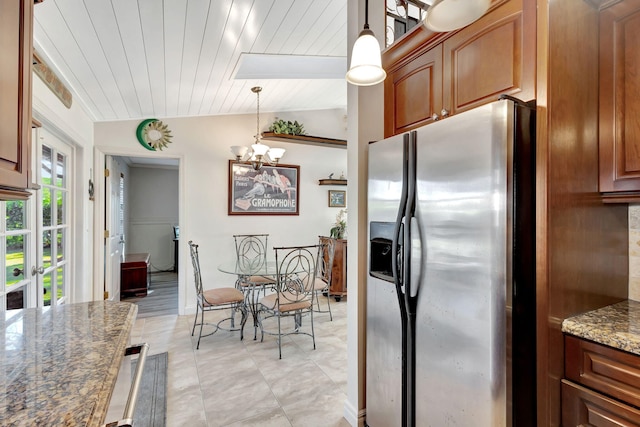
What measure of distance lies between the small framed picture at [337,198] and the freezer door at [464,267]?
141 inches

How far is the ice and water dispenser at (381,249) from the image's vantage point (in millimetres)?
1685

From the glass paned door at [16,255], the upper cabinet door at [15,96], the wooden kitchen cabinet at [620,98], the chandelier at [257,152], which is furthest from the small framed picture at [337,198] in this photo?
the upper cabinet door at [15,96]

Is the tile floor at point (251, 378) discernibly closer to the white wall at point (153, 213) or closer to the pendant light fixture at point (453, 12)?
the pendant light fixture at point (453, 12)

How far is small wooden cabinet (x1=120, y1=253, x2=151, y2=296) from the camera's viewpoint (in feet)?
15.9

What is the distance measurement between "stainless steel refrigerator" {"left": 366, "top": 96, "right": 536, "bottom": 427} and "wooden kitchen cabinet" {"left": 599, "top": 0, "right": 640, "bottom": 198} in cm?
42

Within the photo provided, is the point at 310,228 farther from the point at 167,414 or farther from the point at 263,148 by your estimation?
the point at 167,414

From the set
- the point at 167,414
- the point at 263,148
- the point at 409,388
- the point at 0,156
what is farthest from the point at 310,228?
the point at 0,156

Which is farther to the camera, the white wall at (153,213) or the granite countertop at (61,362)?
the white wall at (153,213)

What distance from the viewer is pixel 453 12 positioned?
106 centimetres

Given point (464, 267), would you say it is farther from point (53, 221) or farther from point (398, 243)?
point (53, 221)

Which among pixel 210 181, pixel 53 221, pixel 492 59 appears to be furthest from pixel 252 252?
pixel 492 59

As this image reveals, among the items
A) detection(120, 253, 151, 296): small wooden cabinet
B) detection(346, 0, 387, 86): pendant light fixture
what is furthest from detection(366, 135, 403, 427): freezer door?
detection(120, 253, 151, 296): small wooden cabinet

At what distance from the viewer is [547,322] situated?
117cm

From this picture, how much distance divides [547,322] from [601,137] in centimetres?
83
